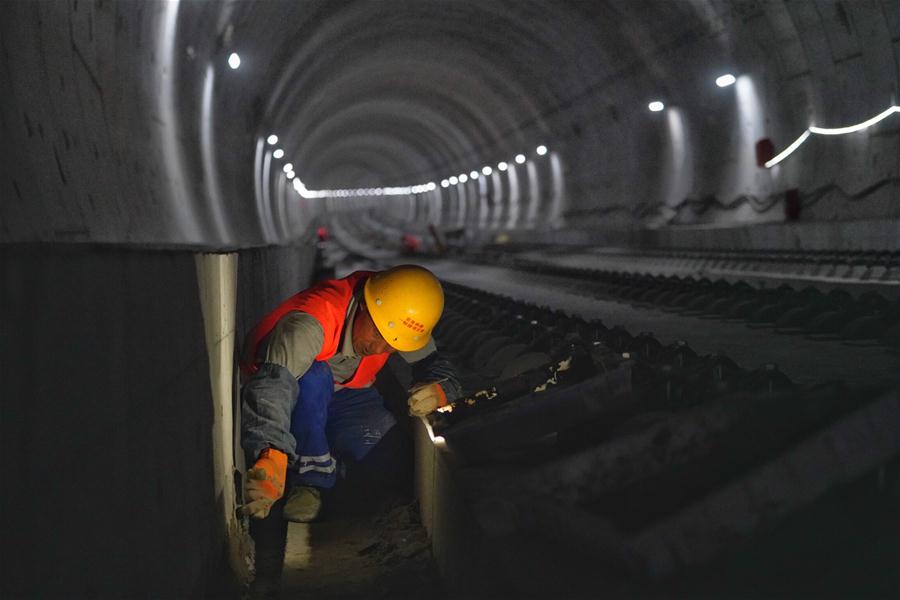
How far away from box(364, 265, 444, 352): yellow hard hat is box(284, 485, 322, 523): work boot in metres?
0.95

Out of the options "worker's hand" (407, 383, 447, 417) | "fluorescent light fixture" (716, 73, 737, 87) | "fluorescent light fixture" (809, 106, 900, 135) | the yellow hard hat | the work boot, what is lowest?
the work boot

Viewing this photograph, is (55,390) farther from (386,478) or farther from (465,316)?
(465,316)

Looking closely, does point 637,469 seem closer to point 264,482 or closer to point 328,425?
point 264,482

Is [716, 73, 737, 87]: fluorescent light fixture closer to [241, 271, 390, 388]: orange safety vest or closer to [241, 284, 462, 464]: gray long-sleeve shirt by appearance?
[241, 271, 390, 388]: orange safety vest

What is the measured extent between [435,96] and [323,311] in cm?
3259

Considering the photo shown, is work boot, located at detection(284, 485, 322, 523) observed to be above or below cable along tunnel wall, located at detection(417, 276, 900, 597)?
below

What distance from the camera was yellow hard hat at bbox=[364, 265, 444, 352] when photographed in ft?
17.1

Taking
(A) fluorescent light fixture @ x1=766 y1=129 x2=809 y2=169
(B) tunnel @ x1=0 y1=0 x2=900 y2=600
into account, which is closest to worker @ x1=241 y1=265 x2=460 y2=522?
(B) tunnel @ x1=0 y1=0 x2=900 y2=600

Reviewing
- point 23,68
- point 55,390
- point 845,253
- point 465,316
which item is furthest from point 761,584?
point 845,253

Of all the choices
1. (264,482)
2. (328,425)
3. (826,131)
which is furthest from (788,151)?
(264,482)

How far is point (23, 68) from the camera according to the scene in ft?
16.8

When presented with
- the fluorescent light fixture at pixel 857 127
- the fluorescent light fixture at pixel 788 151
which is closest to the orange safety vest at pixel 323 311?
the fluorescent light fixture at pixel 857 127

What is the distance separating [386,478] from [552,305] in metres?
7.88

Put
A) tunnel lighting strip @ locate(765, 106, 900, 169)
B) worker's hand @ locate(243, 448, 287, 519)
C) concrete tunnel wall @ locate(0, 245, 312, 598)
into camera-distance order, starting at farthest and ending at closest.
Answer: tunnel lighting strip @ locate(765, 106, 900, 169), worker's hand @ locate(243, 448, 287, 519), concrete tunnel wall @ locate(0, 245, 312, 598)
